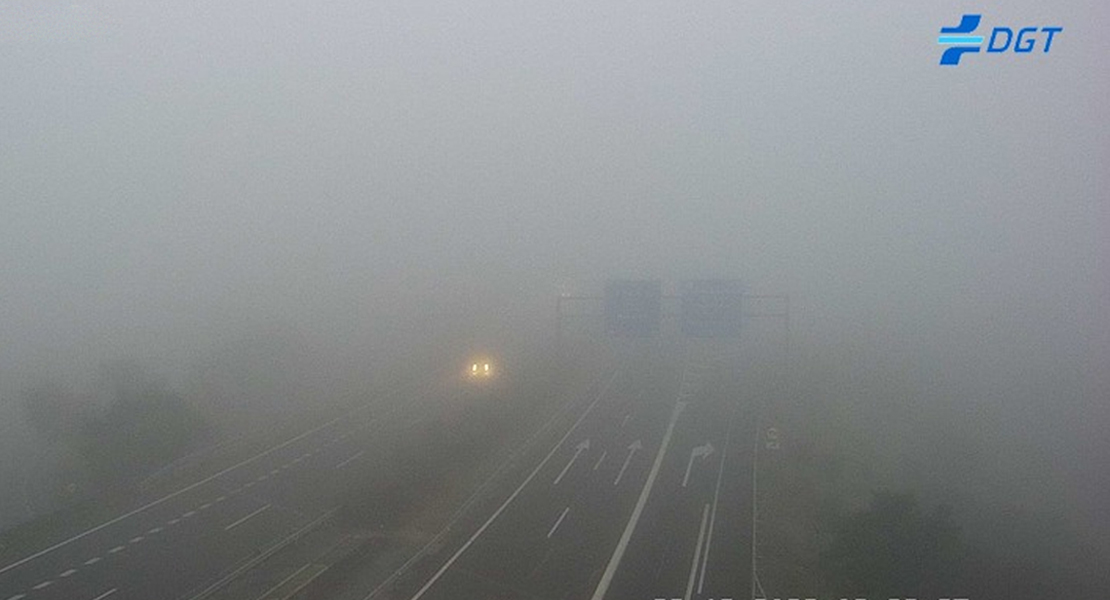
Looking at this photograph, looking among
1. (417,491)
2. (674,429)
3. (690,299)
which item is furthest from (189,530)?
(690,299)

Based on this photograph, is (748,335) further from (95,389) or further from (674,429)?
(95,389)

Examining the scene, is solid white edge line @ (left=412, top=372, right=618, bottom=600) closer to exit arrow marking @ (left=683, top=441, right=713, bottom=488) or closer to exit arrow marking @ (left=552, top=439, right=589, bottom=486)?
exit arrow marking @ (left=552, top=439, right=589, bottom=486)

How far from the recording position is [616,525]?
30312 mm

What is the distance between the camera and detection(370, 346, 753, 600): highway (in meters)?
24.4

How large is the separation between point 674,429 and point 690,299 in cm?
906

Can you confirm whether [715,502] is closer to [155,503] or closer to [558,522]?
[558,522]

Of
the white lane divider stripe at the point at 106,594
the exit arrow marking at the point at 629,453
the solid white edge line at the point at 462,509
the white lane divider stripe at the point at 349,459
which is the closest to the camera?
the white lane divider stripe at the point at 106,594

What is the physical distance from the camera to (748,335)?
10950 cm

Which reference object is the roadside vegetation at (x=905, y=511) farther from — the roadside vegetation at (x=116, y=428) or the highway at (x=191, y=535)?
the roadside vegetation at (x=116, y=428)

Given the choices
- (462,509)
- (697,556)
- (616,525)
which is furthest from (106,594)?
(697,556)

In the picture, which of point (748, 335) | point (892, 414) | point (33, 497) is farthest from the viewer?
point (748, 335)

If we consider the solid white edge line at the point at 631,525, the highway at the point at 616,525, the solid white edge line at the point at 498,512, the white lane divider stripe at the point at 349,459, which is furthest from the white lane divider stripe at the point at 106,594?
the solid white edge line at the point at 631,525

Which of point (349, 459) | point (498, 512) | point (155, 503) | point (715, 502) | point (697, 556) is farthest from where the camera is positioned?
point (349, 459)

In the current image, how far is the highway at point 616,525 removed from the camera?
2439 centimetres
